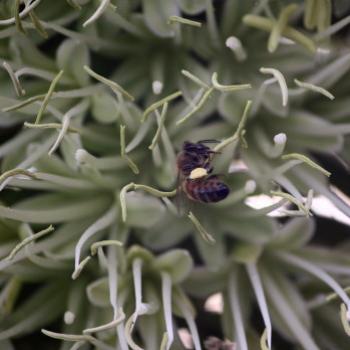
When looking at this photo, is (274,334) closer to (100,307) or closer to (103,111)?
(100,307)

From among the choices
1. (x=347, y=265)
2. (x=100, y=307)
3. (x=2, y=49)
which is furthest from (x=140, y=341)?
(x=2, y=49)

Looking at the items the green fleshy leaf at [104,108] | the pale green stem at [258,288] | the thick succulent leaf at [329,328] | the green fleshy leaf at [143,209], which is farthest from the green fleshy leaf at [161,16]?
the thick succulent leaf at [329,328]

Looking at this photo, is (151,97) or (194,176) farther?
(151,97)

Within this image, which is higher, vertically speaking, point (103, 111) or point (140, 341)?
point (103, 111)

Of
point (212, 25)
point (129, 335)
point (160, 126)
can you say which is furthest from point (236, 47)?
point (129, 335)

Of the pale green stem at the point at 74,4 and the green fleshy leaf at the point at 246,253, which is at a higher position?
the pale green stem at the point at 74,4

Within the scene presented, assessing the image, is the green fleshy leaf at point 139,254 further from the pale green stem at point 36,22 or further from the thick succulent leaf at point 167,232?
the pale green stem at point 36,22
